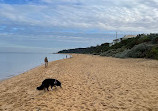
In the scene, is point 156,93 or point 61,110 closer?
point 61,110

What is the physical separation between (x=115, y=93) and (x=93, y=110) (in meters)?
1.92

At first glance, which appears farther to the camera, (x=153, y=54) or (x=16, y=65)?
(x=16, y=65)

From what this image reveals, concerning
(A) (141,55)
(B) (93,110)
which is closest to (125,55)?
(A) (141,55)

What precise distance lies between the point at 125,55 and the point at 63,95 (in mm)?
23626

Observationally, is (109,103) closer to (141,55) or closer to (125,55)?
(141,55)

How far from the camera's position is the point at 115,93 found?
613cm

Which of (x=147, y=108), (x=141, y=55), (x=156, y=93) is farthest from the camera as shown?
(x=141, y=55)

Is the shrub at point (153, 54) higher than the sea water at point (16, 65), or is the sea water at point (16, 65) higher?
the shrub at point (153, 54)

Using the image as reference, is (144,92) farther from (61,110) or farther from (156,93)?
(61,110)

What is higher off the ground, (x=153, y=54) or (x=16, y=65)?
(x=153, y=54)

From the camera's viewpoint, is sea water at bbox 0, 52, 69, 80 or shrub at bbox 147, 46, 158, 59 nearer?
sea water at bbox 0, 52, 69, 80

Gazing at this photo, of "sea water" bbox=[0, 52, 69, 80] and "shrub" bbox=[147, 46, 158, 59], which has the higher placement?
"shrub" bbox=[147, 46, 158, 59]

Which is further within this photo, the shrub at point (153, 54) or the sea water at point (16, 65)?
the shrub at point (153, 54)

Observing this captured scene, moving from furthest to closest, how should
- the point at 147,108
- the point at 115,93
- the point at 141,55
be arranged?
the point at 141,55 < the point at 115,93 < the point at 147,108
